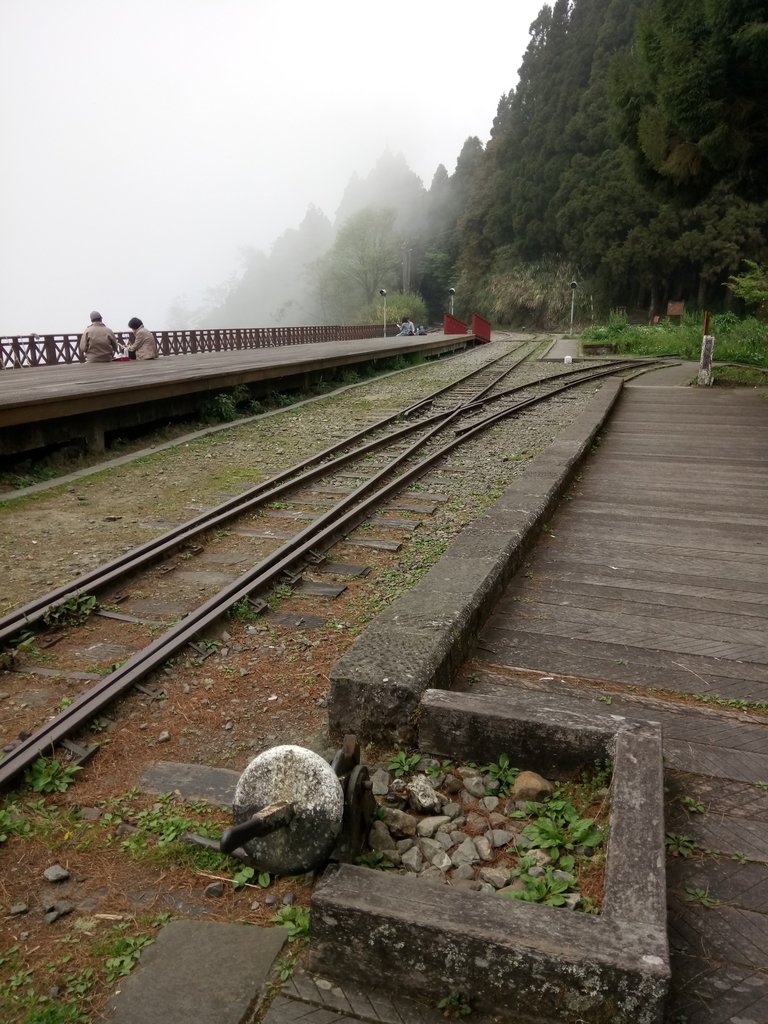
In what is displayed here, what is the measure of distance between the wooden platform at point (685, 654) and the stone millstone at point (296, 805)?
85 cm

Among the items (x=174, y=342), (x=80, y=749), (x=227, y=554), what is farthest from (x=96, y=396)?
(x=174, y=342)

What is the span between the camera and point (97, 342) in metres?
15.0

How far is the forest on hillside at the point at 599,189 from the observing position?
11.4m

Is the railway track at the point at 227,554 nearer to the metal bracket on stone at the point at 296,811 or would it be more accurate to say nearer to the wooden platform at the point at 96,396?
the metal bracket on stone at the point at 296,811

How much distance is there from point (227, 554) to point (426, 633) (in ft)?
9.14

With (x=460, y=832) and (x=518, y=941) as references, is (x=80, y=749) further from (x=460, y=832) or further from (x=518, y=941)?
(x=518, y=941)

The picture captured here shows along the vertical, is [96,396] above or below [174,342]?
below

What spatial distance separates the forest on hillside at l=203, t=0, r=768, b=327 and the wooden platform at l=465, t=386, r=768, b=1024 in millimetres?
7829

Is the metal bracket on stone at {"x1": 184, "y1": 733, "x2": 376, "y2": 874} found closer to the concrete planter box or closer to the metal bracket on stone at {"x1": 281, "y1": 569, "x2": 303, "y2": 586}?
the concrete planter box

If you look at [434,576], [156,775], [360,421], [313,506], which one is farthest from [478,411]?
[156,775]

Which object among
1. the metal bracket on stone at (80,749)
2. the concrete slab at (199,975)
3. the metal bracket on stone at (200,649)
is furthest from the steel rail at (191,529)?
the concrete slab at (199,975)

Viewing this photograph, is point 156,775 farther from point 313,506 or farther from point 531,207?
point 531,207

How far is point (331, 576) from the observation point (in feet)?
16.2

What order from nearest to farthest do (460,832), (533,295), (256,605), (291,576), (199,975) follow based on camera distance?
(199,975) → (460,832) → (256,605) → (291,576) → (533,295)
